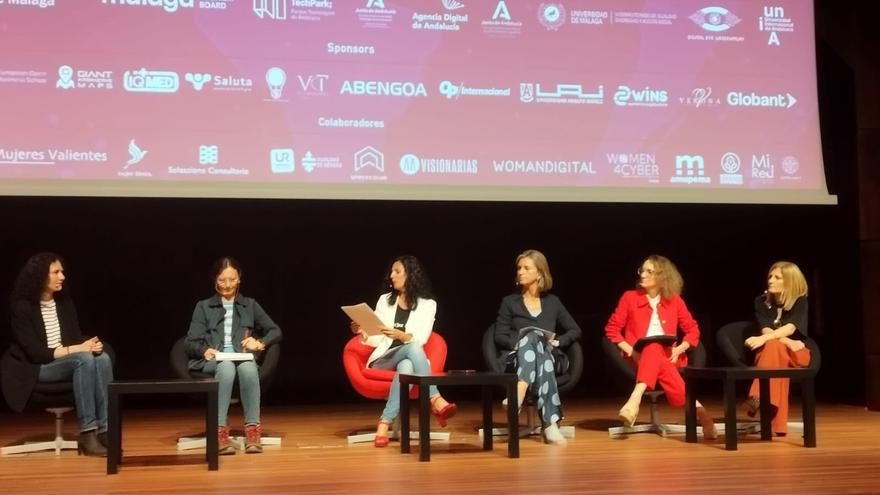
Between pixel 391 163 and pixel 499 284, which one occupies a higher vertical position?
pixel 391 163

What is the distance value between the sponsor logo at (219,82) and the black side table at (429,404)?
1.77m

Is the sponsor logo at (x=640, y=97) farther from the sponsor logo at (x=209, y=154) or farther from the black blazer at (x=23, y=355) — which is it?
the black blazer at (x=23, y=355)

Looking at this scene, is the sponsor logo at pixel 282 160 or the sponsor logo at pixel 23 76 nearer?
the sponsor logo at pixel 23 76

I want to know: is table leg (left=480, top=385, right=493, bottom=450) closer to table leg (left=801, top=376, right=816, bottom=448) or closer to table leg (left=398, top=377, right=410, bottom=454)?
table leg (left=398, top=377, right=410, bottom=454)

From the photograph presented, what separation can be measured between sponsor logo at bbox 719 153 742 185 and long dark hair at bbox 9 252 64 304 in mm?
3492

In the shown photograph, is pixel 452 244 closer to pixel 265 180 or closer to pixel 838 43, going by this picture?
pixel 265 180

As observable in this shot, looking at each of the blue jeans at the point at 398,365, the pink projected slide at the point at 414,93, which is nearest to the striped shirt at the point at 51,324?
the pink projected slide at the point at 414,93

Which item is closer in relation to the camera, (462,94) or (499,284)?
(462,94)

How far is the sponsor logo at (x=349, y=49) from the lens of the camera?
5410mm

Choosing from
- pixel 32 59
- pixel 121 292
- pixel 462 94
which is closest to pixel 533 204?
pixel 462 94

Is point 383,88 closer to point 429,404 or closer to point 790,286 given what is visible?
point 429,404

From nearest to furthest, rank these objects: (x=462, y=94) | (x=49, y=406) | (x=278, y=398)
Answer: (x=49, y=406)
(x=462, y=94)
(x=278, y=398)

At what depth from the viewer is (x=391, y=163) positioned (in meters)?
5.41

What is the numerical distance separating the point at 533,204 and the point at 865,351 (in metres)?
2.25
